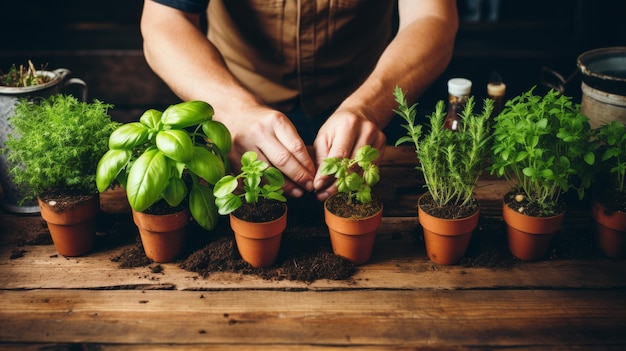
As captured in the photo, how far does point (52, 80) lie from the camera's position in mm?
1645

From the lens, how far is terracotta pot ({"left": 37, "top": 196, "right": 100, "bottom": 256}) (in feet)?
4.52

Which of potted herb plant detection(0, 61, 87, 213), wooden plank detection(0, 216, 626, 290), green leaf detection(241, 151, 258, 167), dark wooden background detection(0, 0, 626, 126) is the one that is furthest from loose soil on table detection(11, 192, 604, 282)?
dark wooden background detection(0, 0, 626, 126)

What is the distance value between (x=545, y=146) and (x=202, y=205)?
0.82 m

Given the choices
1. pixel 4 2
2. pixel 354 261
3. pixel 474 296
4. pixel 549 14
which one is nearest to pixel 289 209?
pixel 354 261

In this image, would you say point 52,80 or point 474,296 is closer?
point 474,296

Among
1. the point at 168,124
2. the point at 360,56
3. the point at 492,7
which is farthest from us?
the point at 492,7

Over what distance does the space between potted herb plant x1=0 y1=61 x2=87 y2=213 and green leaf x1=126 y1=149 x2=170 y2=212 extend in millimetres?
494

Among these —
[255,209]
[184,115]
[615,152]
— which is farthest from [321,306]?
[615,152]

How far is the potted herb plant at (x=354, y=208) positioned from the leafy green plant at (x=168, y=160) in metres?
0.27

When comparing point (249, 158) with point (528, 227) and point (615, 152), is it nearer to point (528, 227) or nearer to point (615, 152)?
point (528, 227)

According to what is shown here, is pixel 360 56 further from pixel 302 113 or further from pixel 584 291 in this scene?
pixel 584 291

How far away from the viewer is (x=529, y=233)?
136 centimetres

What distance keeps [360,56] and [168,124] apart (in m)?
1.17

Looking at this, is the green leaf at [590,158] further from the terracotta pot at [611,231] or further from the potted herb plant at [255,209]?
the potted herb plant at [255,209]
